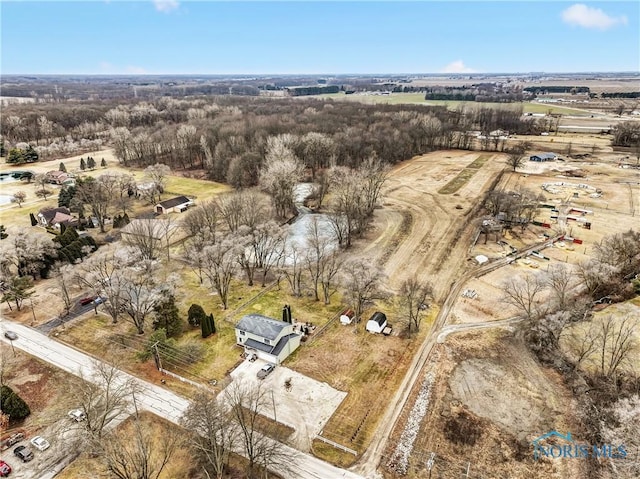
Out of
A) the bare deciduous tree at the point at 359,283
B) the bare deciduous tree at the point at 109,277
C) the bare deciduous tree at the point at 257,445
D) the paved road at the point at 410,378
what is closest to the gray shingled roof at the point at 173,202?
the bare deciduous tree at the point at 109,277

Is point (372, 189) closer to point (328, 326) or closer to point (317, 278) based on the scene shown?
point (317, 278)

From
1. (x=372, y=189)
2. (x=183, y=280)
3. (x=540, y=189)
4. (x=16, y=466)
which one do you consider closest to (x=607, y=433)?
(x=16, y=466)

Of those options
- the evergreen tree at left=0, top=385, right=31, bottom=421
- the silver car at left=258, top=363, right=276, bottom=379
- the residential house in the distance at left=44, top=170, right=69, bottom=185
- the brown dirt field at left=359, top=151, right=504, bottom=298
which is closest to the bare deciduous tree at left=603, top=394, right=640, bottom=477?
the brown dirt field at left=359, top=151, right=504, bottom=298

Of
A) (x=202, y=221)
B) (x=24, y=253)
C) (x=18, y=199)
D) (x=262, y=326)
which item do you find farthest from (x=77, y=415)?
(x=18, y=199)

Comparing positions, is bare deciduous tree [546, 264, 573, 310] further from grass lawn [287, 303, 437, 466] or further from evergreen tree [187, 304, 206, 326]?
evergreen tree [187, 304, 206, 326]

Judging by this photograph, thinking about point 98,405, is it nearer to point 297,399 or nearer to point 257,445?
point 257,445

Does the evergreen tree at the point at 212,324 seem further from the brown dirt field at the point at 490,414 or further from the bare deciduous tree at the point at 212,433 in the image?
the brown dirt field at the point at 490,414
